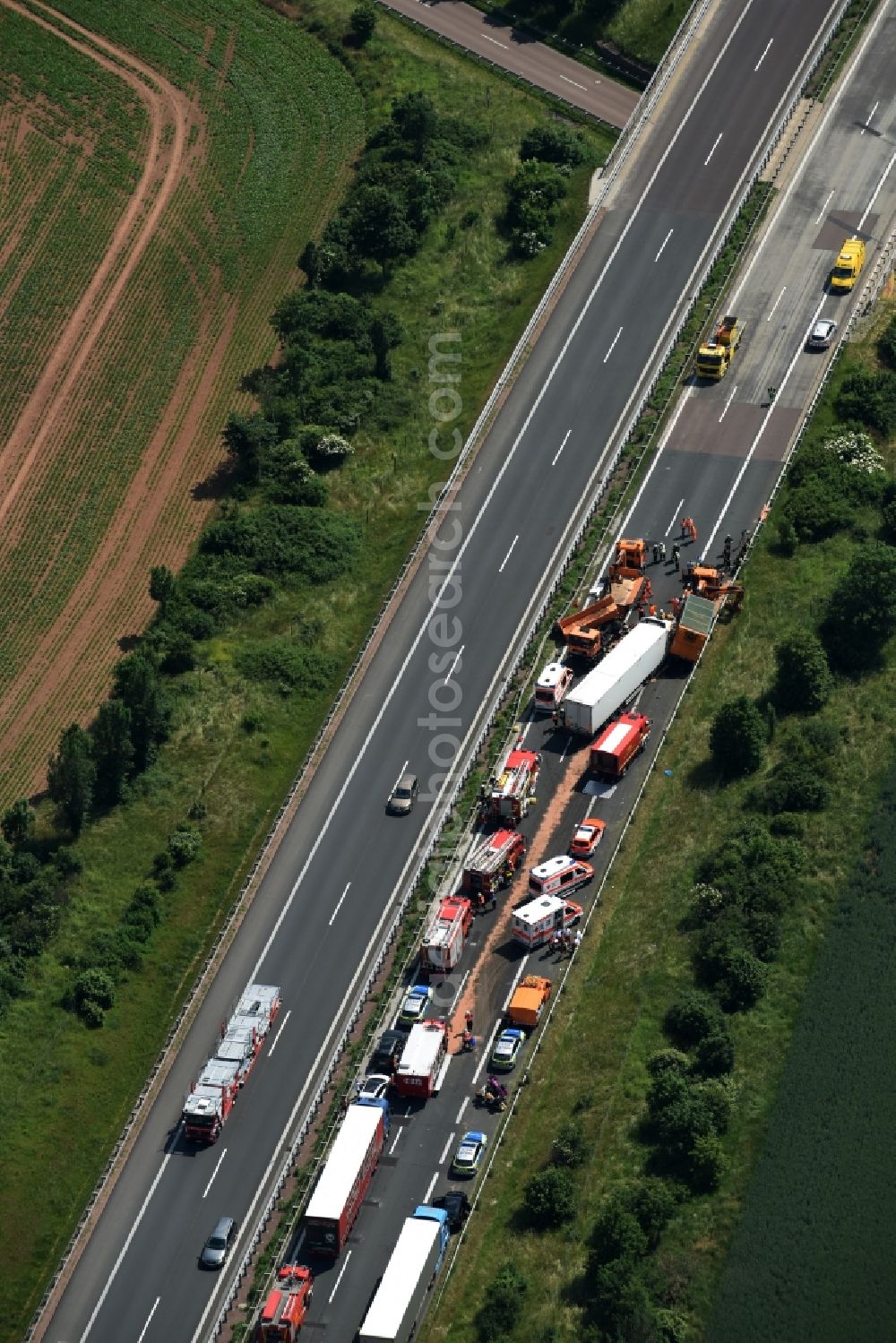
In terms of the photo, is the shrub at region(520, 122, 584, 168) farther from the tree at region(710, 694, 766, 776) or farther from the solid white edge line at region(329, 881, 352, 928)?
the solid white edge line at region(329, 881, 352, 928)

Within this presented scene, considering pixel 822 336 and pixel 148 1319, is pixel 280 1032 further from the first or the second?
pixel 822 336

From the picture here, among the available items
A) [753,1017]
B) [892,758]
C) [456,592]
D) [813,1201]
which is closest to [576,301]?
[456,592]

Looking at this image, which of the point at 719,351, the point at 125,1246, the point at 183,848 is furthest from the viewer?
the point at 719,351

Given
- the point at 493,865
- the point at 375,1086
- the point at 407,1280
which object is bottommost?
the point at 407,1280

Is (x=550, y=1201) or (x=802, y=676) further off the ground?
(x=802, y=676)

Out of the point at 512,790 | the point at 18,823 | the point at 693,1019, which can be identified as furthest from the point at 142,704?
the point at 693,1019

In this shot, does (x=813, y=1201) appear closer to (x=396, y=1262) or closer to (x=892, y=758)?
(x=396, y=1262)

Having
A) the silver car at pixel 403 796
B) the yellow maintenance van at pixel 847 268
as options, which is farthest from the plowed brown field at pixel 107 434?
the yellow maintenance van at pixel 847 268
